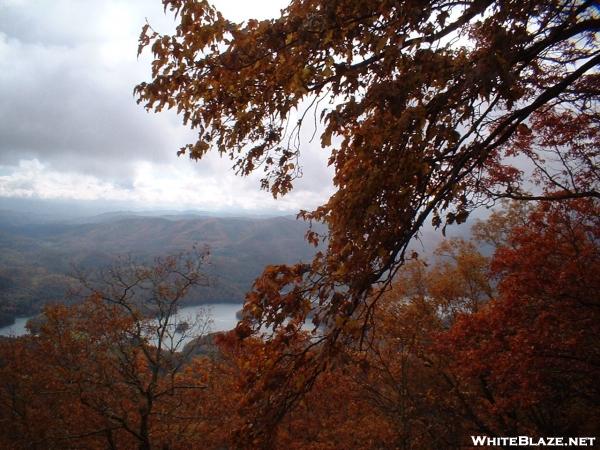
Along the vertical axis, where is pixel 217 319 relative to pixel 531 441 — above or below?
below

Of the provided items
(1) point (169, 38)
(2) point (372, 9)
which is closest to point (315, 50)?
(2) point (372, 9)

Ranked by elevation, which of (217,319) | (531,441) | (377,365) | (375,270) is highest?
(375,270)

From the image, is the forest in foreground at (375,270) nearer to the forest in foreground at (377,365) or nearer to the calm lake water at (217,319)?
the forest in foreground at (377,365)

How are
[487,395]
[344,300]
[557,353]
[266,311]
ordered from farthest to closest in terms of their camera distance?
[487,395] → [557,353] → [266,311] → [344,300]

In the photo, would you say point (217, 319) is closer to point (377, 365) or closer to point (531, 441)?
point (377, 365)

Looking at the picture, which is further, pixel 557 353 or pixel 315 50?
pixel 557 353

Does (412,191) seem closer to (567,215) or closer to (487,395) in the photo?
(567,215)

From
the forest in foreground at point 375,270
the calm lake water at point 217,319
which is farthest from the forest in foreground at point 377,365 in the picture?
the calm lake water at point 217,319

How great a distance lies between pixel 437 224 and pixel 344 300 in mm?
1419

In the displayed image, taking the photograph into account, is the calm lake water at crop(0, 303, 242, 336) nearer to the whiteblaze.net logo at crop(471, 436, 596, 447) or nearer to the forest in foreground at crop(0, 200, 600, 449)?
the forest in foreground at crop(0, 200, 600, 449)

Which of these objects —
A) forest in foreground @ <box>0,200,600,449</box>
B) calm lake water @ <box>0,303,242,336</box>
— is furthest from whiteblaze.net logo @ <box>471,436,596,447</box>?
calm lake water @ <box>0,303,242,336</box>

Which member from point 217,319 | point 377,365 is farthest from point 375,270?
point 217,319

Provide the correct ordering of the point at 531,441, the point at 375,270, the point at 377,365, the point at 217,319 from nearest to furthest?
the point at 375,270
the point at 531,441
the point at 377,365
the point at 217,319

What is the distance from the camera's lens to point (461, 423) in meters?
16.5
